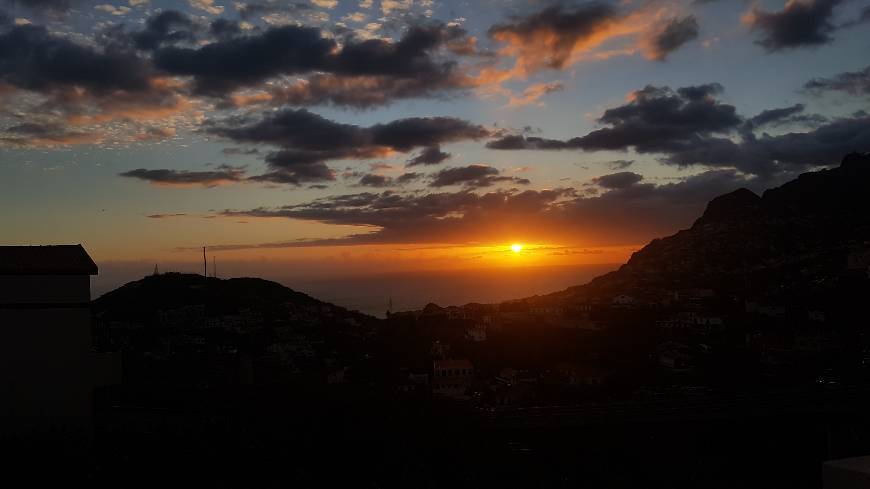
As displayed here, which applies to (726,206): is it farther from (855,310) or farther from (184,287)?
(184,287)

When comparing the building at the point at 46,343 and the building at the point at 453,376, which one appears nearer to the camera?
the building at the point at 46,343

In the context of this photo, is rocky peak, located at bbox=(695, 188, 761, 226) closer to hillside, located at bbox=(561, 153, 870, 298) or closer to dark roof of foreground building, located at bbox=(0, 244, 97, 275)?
hillside, located at bbox=(561, 153, 870, 298)

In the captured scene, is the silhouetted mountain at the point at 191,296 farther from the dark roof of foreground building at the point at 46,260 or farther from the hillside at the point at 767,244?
the dark roof of foreground building at the point at 46,260

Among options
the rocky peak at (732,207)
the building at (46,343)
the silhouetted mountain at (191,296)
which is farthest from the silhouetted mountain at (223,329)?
the rocky peak at (732,207)

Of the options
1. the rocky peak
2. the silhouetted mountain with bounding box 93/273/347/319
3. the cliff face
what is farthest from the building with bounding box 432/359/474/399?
the rocky peak

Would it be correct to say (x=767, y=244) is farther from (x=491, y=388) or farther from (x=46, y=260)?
(x=46, y=260)

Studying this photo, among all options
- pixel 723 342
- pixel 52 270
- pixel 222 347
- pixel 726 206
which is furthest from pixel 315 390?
pixel 726 206

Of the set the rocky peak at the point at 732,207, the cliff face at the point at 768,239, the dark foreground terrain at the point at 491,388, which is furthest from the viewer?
the rocky peak at the point at 732,207
